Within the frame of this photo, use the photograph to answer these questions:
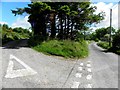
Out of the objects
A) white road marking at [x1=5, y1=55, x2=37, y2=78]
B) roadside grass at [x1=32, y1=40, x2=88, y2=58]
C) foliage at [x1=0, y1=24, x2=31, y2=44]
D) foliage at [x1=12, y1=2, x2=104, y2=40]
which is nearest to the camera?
white road marking at [x1=5, y1=55, x2=37, y2=78]

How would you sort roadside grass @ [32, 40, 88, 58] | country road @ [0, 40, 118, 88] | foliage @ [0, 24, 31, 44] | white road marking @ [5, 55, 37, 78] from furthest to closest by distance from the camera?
foliage @ [0, 24, 31, 44] < roadside grass @ [32, 40, 88, 58] < white road marking @ [5, 55, 37, 78] < country road @ [0, 40, 118, 88]

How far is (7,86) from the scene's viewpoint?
22.7ft

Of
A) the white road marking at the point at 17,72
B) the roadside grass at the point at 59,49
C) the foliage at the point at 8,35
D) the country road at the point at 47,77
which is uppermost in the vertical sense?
the foliage at the point at 8,35

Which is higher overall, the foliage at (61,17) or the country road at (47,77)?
the foliage at (61,17)

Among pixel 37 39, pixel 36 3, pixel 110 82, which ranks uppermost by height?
pixel 36 3

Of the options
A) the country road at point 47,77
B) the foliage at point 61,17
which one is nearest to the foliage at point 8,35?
the foliage at point 61,17

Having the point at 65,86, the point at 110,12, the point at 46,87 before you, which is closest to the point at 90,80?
the point at 65,86

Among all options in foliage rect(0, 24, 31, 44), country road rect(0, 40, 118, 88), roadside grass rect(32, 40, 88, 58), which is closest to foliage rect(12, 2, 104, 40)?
roadside grass rect(32, 40, 88, 58)

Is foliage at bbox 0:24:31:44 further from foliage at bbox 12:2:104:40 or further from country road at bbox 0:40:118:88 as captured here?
country road at bbox 0:40:118:88

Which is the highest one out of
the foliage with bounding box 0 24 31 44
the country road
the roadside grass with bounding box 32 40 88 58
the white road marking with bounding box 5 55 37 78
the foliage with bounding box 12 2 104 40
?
the foliage with bounding box 12 2 104 40

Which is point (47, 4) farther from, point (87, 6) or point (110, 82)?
point (110, 82)

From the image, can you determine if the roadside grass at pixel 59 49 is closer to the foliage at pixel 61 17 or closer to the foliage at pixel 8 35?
the foliage at pixel 61 17

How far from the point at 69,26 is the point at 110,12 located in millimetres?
12469

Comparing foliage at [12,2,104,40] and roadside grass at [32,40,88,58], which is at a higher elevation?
foliage at [12,2,104,40]
